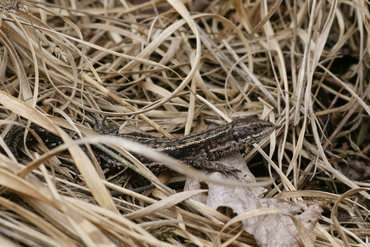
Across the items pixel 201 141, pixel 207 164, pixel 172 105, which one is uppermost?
pixel 172 105

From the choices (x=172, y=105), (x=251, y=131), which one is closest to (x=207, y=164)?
(x=251, y=131)

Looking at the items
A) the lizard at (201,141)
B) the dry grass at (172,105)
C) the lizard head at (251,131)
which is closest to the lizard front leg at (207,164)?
the lizard at (201,141)

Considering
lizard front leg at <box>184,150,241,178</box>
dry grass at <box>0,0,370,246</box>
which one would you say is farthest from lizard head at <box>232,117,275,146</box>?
lizard front leg at <box>184,150,241,178</box>

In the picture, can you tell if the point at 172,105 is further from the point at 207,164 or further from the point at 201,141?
the point at 207,164

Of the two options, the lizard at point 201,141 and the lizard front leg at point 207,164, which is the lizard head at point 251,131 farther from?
the lizard front leg at point 207,164

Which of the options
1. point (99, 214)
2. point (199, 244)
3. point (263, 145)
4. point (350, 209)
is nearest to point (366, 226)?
point (350, 209)

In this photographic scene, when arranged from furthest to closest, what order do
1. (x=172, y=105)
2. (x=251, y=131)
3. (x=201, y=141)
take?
(x=172, y=105) < (x=201, y=141) < (x=251, y=131)

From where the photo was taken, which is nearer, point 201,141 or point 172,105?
point 201,141

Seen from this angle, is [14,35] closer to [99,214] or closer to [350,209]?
[99,214]
